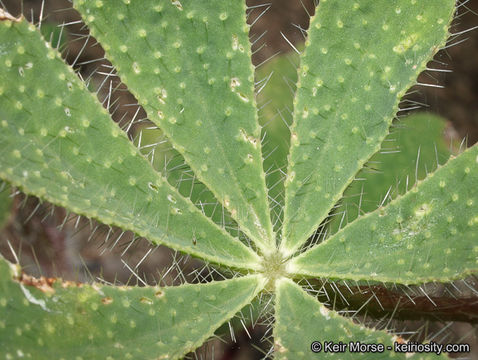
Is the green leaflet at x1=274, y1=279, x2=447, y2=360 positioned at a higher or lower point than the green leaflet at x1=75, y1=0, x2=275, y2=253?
lower

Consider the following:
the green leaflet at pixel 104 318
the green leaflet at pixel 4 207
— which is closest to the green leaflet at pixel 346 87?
the green leaflet at pixel 104 318

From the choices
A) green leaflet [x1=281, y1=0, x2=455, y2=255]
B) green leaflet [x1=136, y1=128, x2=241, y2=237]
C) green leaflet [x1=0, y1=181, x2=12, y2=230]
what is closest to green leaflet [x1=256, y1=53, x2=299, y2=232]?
green leaflet [x1=136, y1=128, x2=241, y2=237]

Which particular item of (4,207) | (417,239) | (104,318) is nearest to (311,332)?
(417,239)

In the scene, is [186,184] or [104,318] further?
[186,184]

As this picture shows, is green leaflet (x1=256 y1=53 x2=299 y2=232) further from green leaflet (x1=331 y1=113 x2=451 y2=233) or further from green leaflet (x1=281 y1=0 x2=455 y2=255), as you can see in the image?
green leaflet (x1=281 y1=0 x2=455 y2=255)

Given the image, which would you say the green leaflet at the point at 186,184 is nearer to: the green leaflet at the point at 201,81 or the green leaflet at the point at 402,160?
the green leaflet at the point at 201,81

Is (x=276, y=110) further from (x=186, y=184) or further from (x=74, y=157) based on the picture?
(x=74, y=157)

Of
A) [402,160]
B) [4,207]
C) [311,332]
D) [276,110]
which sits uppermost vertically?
[276,110]

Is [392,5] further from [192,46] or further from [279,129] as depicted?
[279,129]
